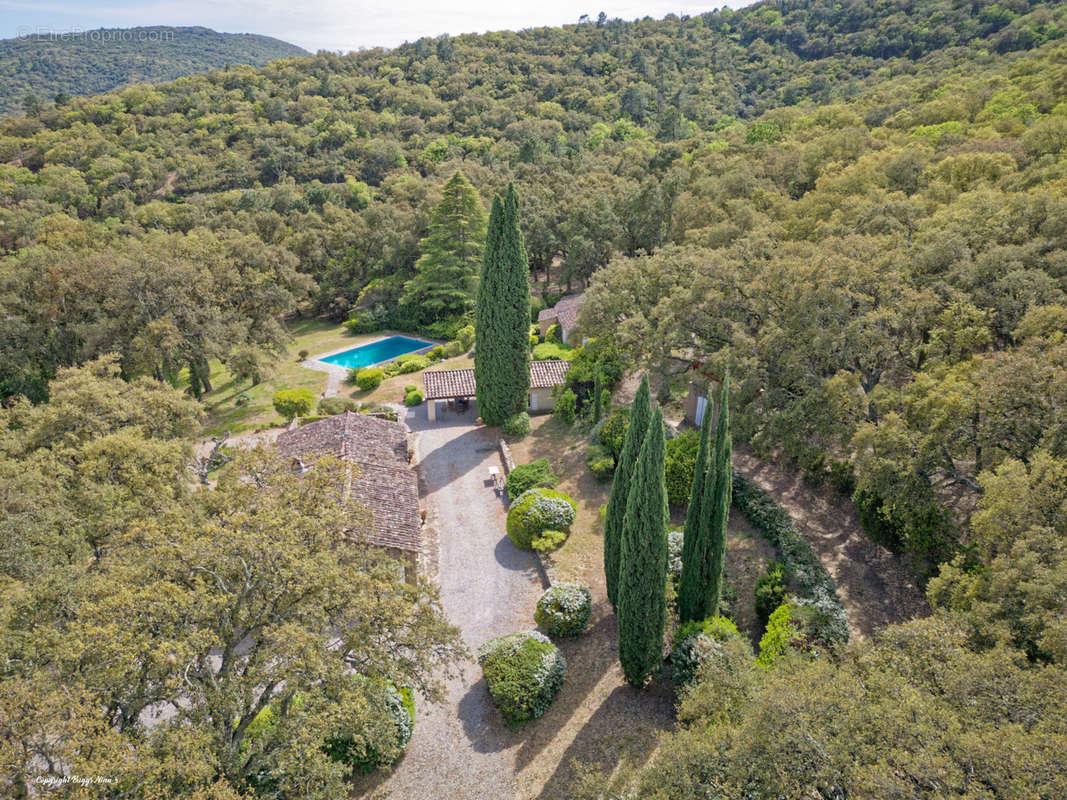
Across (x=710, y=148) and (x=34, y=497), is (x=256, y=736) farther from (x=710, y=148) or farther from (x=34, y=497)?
(x=710, y=148)

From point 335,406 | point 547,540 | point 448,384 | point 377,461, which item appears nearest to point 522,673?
point 547,540

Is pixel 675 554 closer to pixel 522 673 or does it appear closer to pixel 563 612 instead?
pixel 563 612

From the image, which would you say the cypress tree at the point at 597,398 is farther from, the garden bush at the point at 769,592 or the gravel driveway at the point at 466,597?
the garden bush at the point at 769,592

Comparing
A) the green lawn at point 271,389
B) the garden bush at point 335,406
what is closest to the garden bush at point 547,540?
the garden bush at point 335,406

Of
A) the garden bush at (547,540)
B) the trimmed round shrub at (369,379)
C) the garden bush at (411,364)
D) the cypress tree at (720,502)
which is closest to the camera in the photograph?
the cypress tree at (720,502)

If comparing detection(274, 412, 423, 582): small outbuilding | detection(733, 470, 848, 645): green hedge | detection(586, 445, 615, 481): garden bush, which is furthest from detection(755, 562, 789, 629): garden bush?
detection(274, 412, 423, 582): small outbuilding

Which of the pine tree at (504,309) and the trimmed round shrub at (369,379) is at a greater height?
the pine tree at (504,309)
